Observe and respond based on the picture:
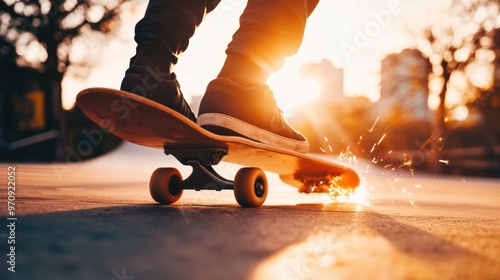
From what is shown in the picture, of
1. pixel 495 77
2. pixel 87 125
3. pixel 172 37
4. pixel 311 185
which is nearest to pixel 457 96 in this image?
pixel 495 77

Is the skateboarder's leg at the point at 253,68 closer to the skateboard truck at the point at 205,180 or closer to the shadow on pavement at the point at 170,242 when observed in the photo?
the skateboard truck at the point at 205,180

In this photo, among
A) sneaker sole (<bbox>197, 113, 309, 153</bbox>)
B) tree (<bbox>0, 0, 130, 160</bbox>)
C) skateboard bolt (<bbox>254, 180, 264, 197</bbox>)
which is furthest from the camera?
tree (<bbox>0, 0, 130, 160</bbox>)

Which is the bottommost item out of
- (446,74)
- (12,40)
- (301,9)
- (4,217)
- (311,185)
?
Answer: (4,217)

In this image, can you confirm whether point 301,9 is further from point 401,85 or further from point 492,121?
point 492,121

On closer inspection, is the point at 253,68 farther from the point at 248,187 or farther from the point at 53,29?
the point at 53,29

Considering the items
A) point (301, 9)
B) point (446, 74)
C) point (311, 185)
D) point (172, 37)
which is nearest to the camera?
point (172, 37)

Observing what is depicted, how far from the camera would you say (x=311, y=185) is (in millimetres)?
2820

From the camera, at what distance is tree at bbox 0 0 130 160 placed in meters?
14.0

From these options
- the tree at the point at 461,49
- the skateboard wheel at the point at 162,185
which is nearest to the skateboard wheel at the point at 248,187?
the skateboard wheel at the point at 162,185

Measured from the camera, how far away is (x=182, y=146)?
80.4 inches

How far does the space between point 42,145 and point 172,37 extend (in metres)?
16.2

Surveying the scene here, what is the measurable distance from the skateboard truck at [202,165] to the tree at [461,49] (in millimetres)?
13472

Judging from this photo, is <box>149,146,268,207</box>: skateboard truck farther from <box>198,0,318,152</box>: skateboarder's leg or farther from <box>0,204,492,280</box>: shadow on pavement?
<box>0,204,492,280</box>: shadow on pavement

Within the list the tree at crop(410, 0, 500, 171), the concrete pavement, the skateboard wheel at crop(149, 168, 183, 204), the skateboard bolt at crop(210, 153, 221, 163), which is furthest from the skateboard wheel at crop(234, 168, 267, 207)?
the tree at crop(410, 0, 500, 171)
